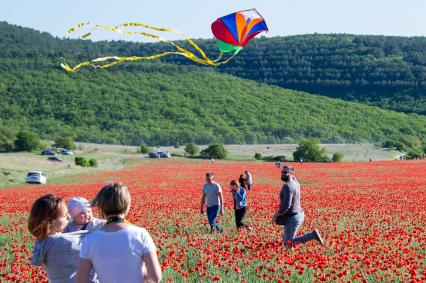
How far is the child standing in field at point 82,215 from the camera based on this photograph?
614cm

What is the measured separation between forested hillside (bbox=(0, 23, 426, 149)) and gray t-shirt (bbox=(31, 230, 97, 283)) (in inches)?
3958

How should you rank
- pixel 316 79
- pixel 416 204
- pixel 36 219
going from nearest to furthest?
pixel 36 219, pixel 416 204, pixel 316 79

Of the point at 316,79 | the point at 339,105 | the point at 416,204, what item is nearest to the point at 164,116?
the point at 339,105

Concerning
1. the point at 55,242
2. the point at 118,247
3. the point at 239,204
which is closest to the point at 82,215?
the point at 55,242

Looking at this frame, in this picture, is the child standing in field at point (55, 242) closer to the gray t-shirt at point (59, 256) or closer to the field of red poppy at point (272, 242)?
the gray t-shirt at point (59, 256)

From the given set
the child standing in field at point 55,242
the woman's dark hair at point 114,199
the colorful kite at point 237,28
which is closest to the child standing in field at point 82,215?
the child standing in field at point 55,242

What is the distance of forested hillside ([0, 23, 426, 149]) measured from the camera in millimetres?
117625

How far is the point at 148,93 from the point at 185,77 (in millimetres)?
25063

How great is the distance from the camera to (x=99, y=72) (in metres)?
168

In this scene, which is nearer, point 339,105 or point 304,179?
point 304,179

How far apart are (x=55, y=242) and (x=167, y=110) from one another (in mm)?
130634

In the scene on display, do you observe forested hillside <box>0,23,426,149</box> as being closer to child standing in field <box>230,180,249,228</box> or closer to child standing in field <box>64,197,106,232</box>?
child standing in field <box>230,180,249,228</box>

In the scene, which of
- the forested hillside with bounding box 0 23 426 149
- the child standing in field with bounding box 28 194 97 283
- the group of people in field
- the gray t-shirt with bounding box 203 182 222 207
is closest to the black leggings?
the gray t-shirt with bounding box 203 182 222 207

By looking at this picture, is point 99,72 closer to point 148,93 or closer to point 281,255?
point 148,93
